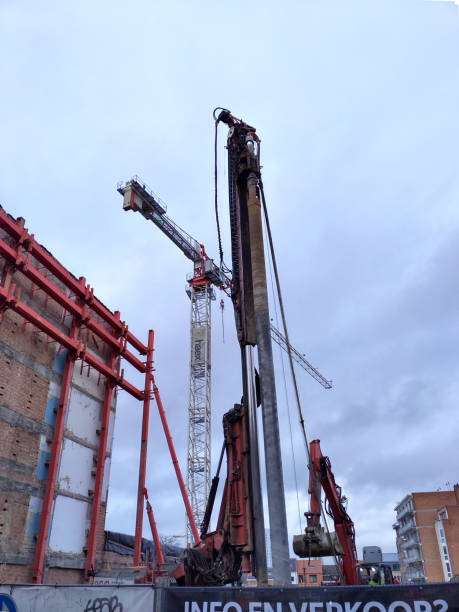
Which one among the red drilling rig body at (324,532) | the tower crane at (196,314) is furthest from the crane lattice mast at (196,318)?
the red drilling rig body at (324,532)

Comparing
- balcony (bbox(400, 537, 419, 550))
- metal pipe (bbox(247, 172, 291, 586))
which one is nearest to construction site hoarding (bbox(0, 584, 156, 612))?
metal pipe (bbox(247, 172, 291, 586))

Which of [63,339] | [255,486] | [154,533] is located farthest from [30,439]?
[255,486]

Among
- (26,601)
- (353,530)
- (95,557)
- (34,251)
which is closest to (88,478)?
(95,557)

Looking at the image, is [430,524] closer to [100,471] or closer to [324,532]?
[324,532]

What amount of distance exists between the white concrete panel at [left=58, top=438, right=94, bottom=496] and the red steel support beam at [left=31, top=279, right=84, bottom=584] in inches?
32.4

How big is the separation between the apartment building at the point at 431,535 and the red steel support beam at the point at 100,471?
59.4m

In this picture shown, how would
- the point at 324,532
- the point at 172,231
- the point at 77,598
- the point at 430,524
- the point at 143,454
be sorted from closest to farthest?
the point at 77,598
the point at 324,532
the point at 143,454
the point at 172,231
the point at 430,524

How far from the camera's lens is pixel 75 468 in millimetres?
19781

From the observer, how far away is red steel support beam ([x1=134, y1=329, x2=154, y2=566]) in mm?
21062

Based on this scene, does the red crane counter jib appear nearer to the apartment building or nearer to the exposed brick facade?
the exposed brick facade

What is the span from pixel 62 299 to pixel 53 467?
21.6ft

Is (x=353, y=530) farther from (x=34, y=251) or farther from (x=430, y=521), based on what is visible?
(x=430, y=521)

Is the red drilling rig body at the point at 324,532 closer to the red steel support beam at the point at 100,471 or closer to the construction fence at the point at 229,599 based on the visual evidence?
the red steel support beam at the point at 100,471

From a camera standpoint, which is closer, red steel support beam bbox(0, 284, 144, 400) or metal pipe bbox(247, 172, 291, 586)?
metal pipe bbox(247, 172, 291, 586)
